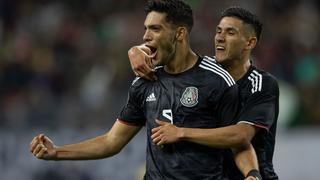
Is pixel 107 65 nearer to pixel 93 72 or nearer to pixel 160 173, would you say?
pixel 93 72

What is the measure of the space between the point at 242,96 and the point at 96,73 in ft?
25.2

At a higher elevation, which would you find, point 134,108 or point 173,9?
point 173,9

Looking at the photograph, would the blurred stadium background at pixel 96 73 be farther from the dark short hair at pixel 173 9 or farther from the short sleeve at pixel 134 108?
the dark short hair at pixel 173 9

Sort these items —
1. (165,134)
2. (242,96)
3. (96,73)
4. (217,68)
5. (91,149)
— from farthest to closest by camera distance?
(96,73) → (91,149) → (242,96) → (217,68) → (165,134)

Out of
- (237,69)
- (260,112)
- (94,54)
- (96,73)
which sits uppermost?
(237,69)

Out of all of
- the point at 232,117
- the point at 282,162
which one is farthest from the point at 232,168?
the point at 282,162

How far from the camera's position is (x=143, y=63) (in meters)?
7.06

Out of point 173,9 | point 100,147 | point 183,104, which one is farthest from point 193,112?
point 100,147

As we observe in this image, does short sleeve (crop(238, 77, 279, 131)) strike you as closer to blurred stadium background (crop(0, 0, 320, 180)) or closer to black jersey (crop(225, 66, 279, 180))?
black jersey (crop(225, 66, 279, 180))

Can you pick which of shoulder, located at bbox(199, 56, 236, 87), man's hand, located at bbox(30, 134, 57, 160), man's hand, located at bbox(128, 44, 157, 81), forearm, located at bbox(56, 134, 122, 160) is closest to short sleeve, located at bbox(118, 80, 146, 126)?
man's hand, located at bbox(128, 44, 157, 81)

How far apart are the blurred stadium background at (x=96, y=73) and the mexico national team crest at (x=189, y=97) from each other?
597cm

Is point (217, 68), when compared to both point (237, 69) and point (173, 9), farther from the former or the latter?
point (173, 9)

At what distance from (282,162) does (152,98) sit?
622cm

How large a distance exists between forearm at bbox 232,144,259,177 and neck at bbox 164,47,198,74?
2.23 feet
